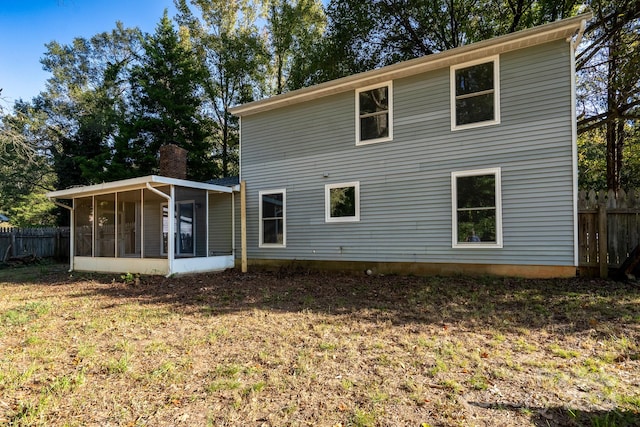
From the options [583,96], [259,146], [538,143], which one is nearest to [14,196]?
[259,146]

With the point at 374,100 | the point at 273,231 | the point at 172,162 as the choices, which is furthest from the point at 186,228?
the point at 374,100

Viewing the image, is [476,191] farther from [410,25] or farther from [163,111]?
[163,111]

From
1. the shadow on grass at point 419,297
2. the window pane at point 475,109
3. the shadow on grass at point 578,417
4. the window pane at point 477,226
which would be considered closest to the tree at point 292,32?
the window pane at point 475,109

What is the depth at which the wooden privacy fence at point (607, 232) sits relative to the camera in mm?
6727

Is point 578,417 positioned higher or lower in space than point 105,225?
lower

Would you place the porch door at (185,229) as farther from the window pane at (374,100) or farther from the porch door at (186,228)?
the window pane at (374,100)

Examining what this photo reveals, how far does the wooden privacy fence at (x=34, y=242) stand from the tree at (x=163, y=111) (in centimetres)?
495

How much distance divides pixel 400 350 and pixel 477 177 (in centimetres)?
520

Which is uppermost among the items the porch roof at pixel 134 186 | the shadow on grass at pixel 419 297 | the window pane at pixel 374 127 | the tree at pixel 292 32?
the tree at pixel 292 32

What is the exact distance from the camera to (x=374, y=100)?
347 inches

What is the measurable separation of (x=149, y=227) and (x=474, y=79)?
30.5ft

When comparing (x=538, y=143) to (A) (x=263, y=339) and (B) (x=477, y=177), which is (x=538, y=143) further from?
(A) (x=263, y=339)

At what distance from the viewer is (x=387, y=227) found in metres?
8.43

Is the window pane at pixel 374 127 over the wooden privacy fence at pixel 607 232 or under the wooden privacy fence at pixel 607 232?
over
